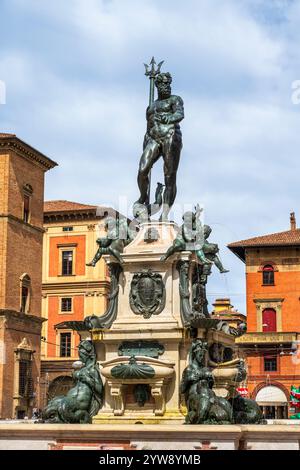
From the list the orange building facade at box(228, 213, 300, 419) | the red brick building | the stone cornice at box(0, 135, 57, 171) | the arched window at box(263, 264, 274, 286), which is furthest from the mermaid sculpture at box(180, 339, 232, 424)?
the arched window at box(263, 264, 274, 286)

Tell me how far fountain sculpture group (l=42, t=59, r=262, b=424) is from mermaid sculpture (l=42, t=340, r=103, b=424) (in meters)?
0.02

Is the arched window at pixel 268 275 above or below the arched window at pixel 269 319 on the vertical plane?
above

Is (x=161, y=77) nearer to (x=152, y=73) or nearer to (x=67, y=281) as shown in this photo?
(x=152, y=73)

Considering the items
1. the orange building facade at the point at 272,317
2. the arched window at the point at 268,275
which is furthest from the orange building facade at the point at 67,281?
the arched window at the point at 268,275

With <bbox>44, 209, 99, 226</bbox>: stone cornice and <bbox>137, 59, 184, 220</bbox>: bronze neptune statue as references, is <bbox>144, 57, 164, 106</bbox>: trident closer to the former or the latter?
<bbox>137, 59, 184, 220</bbox>: bronze neptune statue

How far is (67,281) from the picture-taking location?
6506 cm

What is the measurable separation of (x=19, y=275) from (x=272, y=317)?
18.5 metres

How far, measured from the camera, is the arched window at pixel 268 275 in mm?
60625

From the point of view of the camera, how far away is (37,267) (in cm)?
5319

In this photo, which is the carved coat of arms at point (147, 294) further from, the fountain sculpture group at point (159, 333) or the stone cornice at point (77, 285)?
the stone cornice at point (77, 285)

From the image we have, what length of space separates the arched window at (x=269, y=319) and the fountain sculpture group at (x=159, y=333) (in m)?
43.6

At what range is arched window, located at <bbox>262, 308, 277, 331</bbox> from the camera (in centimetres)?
5978

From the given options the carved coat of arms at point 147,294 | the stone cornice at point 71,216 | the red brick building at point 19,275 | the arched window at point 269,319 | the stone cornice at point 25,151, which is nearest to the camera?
the carved coat of arms at point 147,294
